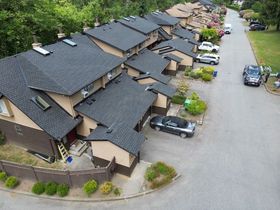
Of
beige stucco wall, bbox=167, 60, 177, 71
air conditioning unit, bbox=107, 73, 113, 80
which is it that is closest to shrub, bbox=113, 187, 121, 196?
air conditioning unit, bbox=107, 73, 113, 80

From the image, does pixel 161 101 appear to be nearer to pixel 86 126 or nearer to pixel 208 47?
pixel 86 126

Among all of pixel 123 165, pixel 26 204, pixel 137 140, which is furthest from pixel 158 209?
pixel 26 204

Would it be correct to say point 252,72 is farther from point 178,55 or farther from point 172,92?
point 172,92

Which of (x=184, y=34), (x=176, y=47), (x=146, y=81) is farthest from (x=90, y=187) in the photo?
(x=184, y=34)

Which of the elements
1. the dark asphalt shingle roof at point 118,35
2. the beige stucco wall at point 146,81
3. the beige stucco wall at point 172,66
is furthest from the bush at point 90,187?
the beige stucco wall at point 172,66

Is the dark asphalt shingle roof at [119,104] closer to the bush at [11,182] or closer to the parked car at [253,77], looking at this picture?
the bush at [11,182]

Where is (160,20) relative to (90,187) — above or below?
above

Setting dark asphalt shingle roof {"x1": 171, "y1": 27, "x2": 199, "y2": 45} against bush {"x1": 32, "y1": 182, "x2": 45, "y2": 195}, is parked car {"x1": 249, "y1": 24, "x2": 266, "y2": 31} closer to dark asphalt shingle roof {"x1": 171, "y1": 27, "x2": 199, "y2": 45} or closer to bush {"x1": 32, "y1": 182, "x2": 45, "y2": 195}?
dark asphalt shingle roof {"x1": 171, "y1": 27, "x2": 199, "y2": 45}
